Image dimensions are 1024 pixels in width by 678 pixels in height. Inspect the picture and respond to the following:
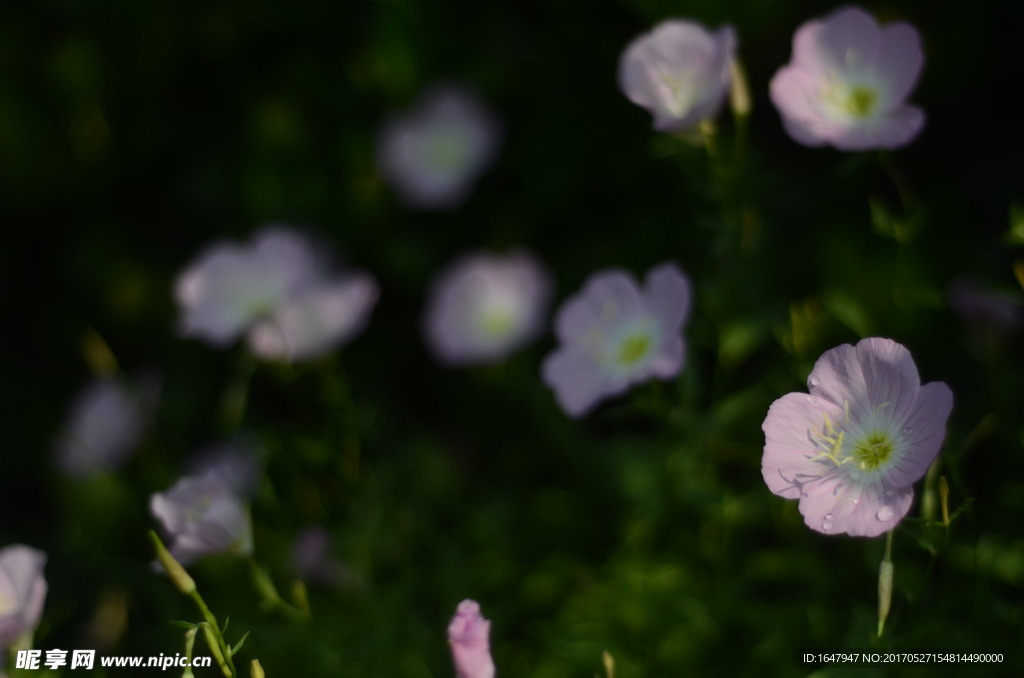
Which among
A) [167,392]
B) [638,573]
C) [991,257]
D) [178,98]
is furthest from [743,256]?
[178,98]

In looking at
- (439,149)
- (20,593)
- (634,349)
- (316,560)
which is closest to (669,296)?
(634,349)

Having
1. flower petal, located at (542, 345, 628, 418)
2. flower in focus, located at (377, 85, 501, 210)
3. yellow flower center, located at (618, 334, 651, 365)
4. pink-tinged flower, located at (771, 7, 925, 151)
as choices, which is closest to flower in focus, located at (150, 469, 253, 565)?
flower petal, located at (542, 345, 628, 418)

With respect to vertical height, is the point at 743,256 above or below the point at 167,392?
above

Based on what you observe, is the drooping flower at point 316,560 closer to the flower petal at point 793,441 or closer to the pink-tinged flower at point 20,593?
the pink-tinged flower at point 20,593

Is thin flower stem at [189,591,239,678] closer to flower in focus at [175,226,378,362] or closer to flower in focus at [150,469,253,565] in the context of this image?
flower in focus at [150,469,253,565]

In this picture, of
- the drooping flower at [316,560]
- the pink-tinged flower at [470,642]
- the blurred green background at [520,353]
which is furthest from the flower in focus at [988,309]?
the drooping flower at [316,560]

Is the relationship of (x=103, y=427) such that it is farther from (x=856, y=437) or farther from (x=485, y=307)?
(x=856, y=437)

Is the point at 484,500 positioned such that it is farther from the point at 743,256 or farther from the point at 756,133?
the point at 756,133
